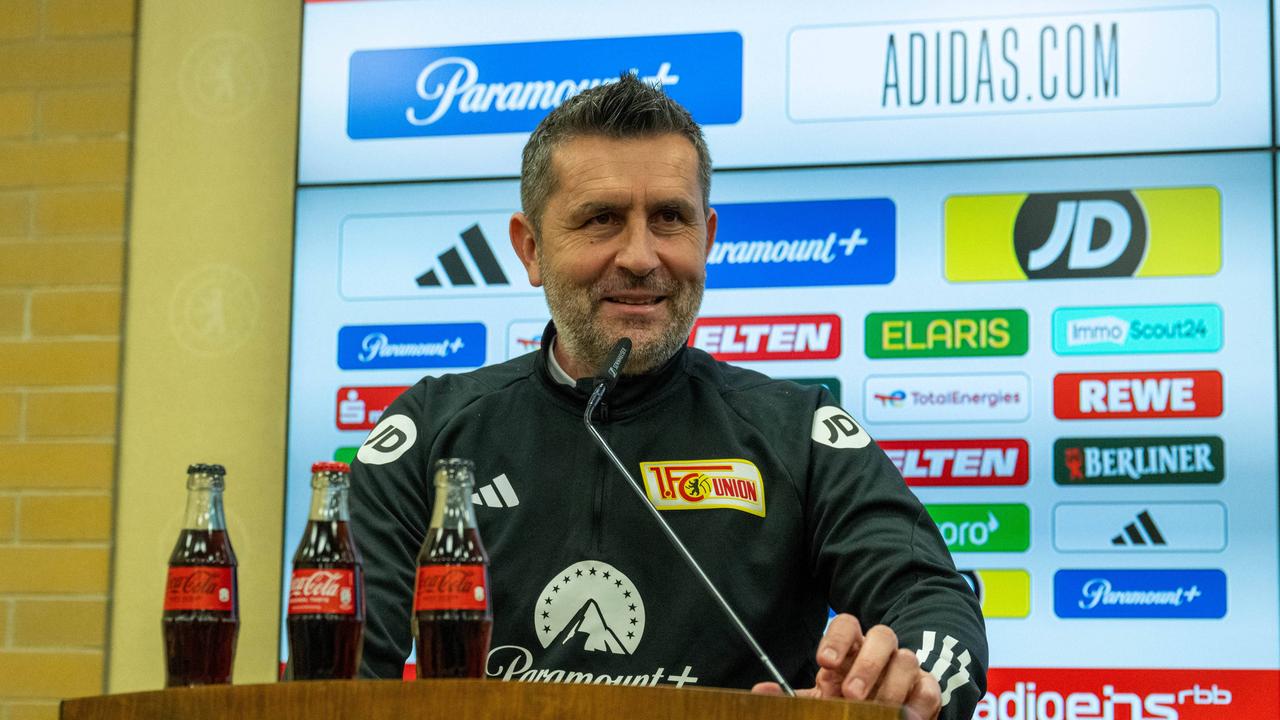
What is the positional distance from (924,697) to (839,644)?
0.10m

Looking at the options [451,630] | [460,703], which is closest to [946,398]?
Answer: [451,630]

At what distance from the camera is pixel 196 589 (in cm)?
118

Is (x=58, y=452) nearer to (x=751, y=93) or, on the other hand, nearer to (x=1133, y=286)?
(x=751, y=93)

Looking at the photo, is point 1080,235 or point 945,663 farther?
point 1080,235

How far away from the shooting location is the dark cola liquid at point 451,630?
1.14 m

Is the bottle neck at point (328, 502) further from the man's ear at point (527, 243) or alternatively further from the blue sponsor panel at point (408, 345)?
the blue sponsor panel at point (408, 345)

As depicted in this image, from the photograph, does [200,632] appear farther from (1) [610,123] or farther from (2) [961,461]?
(2) [961,461]

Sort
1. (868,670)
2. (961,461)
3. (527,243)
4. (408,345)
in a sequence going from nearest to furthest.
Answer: (868,670)
(527,243)
(961,461)
(408,345)

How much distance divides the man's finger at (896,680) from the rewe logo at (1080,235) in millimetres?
1522

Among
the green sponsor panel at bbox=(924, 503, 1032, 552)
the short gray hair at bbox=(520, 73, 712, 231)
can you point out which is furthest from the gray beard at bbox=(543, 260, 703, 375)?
the green sponsor panel at bbox=(924, 503, 1032, 552)

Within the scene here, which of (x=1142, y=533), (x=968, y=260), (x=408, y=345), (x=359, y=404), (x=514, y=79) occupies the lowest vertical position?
(x=1142, y=533)

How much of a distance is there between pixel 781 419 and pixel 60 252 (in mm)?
1717

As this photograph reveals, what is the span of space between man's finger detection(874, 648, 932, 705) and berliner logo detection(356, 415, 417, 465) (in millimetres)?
826

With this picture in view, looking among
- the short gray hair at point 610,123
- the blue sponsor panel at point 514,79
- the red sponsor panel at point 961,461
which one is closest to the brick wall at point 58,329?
the blue sponsor panel at point 514,79
